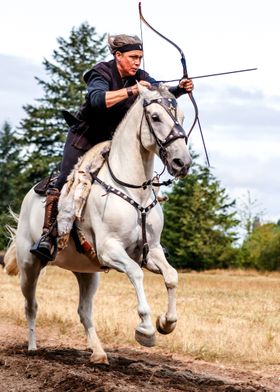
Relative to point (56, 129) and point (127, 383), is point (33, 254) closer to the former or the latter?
point (127, 383)

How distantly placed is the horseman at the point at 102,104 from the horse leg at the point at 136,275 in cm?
122

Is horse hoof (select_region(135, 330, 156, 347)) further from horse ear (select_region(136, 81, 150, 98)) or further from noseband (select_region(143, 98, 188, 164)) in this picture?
horse ear (select_region(136, 81, 150, 98))

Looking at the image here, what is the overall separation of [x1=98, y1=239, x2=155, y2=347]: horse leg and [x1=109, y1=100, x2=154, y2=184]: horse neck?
0.79 metres

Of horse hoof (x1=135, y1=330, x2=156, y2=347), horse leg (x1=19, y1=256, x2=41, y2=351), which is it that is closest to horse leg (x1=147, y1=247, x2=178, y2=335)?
horse hoof (x1=135, y1=330, x2=156, y2=347)

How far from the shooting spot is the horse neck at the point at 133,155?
908 centimetres

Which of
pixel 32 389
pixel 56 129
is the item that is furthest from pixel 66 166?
pixel 56 129

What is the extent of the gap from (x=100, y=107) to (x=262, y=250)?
195ft

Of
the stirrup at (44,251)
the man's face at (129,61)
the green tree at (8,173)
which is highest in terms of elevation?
the green tree at (8,173)

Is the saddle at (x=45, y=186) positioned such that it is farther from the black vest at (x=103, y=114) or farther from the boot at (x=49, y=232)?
the black vest at (x=103, y=114)

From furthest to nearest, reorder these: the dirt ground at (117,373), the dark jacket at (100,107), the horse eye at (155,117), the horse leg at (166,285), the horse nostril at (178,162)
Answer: the dark jacket at (100,107) → the horse leg at (166,285) → the horse eye at (155,117) → the horse nostril at (178,162) → the dirt ground at (117,373)

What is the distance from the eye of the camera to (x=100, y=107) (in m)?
9.12

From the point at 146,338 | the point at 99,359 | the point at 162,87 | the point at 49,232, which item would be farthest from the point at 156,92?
the point at 99,359

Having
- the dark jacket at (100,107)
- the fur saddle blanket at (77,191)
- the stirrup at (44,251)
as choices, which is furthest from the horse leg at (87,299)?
the dark jacket at (100,107)

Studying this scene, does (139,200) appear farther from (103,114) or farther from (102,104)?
(103,114)
